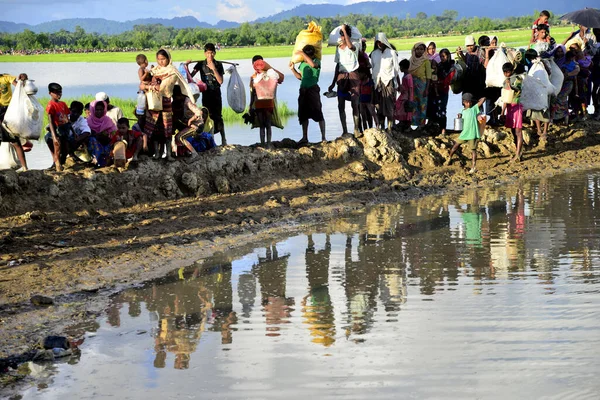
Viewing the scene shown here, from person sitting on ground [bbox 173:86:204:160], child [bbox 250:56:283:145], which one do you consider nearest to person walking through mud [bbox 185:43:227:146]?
child [bbox 250:56:283:145]

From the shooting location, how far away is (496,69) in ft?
40.8

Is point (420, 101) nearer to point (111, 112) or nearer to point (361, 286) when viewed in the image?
point (111, 112)

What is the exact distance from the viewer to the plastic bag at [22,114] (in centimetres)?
918

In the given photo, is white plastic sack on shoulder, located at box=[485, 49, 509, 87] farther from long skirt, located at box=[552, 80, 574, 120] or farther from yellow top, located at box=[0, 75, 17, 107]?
yellow top, located at box=[0, 75, 17, 107]

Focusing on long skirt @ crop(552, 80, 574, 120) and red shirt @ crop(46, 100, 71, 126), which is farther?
long skirt @ crop(552, 80, 574, 120)

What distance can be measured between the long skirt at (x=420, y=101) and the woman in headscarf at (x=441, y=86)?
0.30m

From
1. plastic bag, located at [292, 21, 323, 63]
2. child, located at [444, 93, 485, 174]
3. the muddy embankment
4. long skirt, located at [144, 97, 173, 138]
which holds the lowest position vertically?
the muddy embankment

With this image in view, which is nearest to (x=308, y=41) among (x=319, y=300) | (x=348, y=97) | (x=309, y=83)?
(x=309, y=83)

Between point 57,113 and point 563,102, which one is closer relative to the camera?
point 57,113

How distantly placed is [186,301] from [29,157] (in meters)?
8.06

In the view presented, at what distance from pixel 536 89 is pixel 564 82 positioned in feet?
3.78

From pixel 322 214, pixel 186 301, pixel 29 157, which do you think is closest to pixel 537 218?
pixel 322 214

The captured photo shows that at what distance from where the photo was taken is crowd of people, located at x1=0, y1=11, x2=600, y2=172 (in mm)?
9555

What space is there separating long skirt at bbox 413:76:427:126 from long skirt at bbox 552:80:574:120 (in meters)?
2.51
